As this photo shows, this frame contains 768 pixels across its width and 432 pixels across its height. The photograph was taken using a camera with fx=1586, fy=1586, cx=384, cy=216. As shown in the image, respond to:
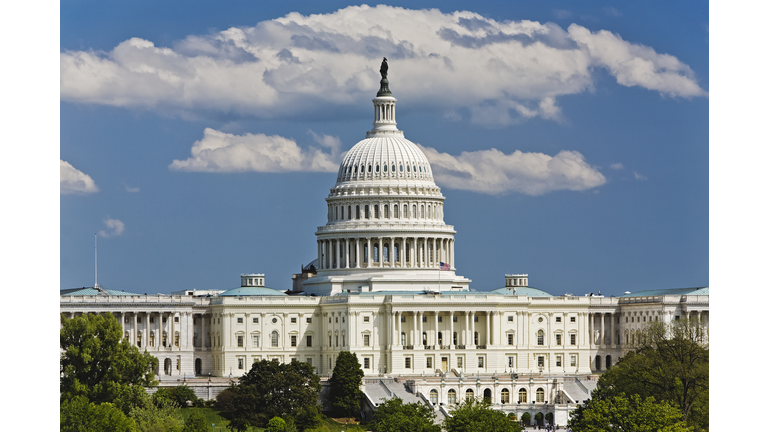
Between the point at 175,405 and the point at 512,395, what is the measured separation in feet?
143

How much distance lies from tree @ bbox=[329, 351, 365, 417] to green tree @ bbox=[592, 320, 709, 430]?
35.5 meters

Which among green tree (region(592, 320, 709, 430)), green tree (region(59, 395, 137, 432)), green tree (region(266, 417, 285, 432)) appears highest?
green tree (region(592, 320, 709, 430))

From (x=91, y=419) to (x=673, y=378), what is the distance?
49380 millimetres

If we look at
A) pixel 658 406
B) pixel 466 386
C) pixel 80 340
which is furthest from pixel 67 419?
pixel 466 386

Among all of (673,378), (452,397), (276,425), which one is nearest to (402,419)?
(276,425)

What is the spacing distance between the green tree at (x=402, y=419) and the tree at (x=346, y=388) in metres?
23.4

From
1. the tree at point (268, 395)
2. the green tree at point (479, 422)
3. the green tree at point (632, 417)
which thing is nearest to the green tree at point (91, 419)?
the tree at point (268, 395)

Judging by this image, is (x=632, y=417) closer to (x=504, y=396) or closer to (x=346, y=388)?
(x=346, y=388)

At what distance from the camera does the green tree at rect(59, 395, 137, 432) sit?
125 metres

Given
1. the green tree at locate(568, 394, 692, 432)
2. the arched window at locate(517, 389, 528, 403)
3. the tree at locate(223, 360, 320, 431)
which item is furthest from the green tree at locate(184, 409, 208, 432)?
the arched window at locate(517, 389, 528, 403)

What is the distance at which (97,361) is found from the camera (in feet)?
525

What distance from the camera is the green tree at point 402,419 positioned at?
465 feet

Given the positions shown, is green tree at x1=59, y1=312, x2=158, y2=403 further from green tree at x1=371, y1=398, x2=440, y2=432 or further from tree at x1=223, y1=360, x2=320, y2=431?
green tree at x1=371, y1=398, x2=440, y2=432

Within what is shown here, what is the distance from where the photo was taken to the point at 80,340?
530 feet
